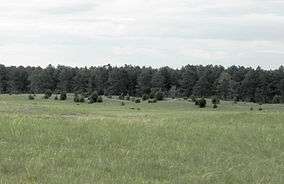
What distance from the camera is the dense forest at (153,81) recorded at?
3816 inches

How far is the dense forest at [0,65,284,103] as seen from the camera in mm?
96938

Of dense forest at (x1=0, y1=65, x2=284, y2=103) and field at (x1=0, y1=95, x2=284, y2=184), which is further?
dense forest at (x1=0, y1=65, x2=284, y2=103)

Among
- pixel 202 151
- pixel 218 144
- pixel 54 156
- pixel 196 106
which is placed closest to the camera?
pixel 54 156

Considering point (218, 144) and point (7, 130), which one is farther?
point (218, 144)

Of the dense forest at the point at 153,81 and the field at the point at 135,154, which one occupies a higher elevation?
the dense forest at the point at 153,81

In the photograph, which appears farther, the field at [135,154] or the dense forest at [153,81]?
the dense forest at [153,81]

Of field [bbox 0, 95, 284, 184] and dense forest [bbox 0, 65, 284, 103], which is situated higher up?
dense forest [bbox 0, 65, 284, 103]

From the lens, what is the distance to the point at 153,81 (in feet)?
340

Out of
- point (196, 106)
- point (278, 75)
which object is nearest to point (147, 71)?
point (278, 75)

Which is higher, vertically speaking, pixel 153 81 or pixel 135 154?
pixel 153 81

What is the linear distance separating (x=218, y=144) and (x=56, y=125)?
16.3 feet

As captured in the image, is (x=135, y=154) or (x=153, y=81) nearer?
(x=135, y=154)

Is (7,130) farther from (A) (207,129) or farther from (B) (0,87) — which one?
(B) (0,87)

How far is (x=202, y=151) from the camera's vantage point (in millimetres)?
15242
